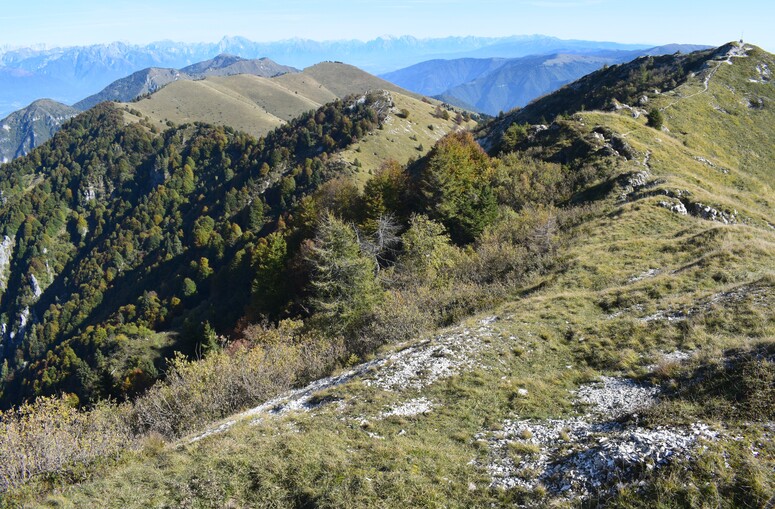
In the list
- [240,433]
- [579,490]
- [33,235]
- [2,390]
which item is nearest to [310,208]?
[240,433]

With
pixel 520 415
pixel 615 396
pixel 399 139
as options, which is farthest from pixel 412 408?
pixel 399 139

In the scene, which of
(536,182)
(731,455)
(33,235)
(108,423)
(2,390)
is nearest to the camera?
(731,455)

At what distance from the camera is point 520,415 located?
14484 millimetres

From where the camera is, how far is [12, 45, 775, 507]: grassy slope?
10.8m

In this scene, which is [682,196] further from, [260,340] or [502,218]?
[260,340]

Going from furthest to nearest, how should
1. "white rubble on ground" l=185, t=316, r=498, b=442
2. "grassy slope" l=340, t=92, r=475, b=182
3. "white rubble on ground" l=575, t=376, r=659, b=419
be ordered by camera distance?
"grassy slope" l=340, t=92, r=475, b=182, "white rubble on ground" l=185, t=316, r=498, b=442, "white rubble on ground" l=575, t=376, r=659, b=419

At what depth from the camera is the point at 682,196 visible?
3844cm

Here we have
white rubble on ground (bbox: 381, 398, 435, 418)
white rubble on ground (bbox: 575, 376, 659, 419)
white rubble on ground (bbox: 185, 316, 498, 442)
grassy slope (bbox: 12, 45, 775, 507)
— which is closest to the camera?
grassy slope (bbox: 12, 45, 775, 507)

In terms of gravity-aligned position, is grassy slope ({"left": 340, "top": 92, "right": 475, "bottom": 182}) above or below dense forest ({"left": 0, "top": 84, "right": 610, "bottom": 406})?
above

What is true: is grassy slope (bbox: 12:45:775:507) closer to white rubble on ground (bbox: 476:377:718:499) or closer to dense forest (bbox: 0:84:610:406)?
white rubble on ground (bbox: 476:377:718:499)

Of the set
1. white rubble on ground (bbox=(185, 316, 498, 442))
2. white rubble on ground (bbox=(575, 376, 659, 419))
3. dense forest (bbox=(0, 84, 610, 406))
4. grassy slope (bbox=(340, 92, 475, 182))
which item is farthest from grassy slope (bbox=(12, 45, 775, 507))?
grassy slope (bbox=(340, 92, 475, 182))

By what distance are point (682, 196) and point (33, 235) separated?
249643 mm

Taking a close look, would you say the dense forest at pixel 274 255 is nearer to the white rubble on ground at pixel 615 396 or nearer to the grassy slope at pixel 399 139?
the grassy slope at pixel 399 139

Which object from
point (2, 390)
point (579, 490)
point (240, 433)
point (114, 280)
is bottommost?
point (2, 390)
